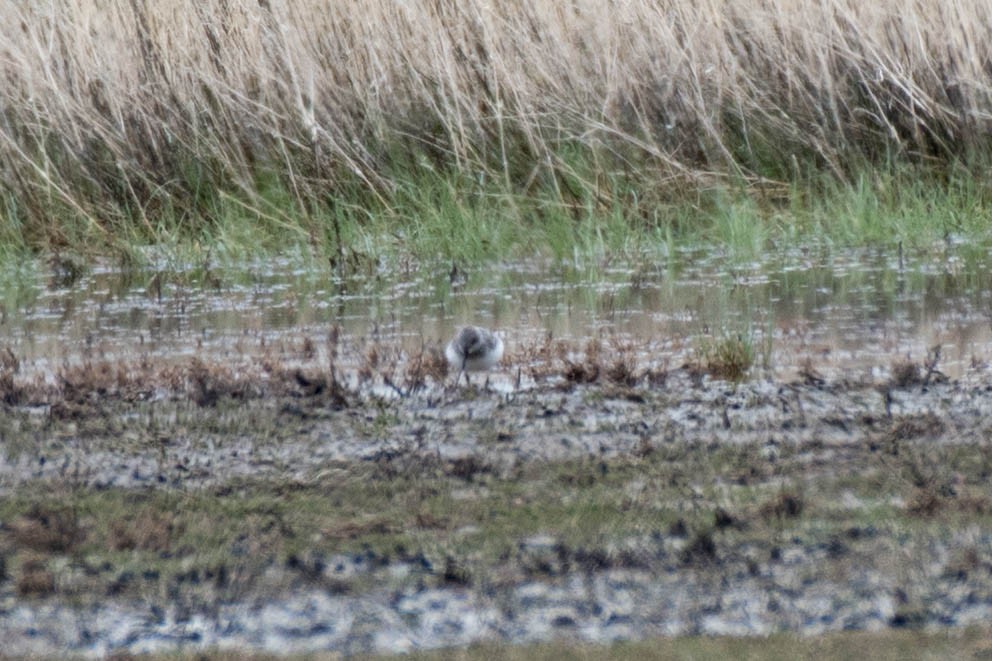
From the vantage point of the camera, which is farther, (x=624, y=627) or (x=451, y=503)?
(x=451, y=503)

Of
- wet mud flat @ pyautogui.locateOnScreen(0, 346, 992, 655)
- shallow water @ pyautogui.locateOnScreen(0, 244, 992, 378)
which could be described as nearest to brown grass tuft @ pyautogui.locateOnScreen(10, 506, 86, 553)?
wet mud flat @ pyautogui.locateOnScreen(0, 346, 992, 655)

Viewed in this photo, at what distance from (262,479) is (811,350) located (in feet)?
7.62

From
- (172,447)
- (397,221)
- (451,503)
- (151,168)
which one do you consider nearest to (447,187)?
(397,221)

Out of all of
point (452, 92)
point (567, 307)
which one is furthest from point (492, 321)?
point (452, 92)

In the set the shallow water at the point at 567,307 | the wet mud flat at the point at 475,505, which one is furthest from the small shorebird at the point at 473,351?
the shallow water at the point at 567,307

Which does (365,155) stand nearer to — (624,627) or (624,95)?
(624,95)

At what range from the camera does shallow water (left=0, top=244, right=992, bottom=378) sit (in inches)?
239

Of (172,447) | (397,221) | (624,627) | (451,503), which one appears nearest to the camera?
(624,627)

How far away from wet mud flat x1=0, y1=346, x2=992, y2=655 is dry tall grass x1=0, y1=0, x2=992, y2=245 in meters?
2.78

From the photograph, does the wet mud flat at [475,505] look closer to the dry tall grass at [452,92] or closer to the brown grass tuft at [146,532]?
the brown grass tuft at [146,532]

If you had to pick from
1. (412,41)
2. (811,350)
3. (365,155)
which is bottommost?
(811,350)

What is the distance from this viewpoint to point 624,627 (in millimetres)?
3303

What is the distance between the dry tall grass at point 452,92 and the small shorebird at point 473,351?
2755 millimetres

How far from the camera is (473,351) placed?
5.57 meters
